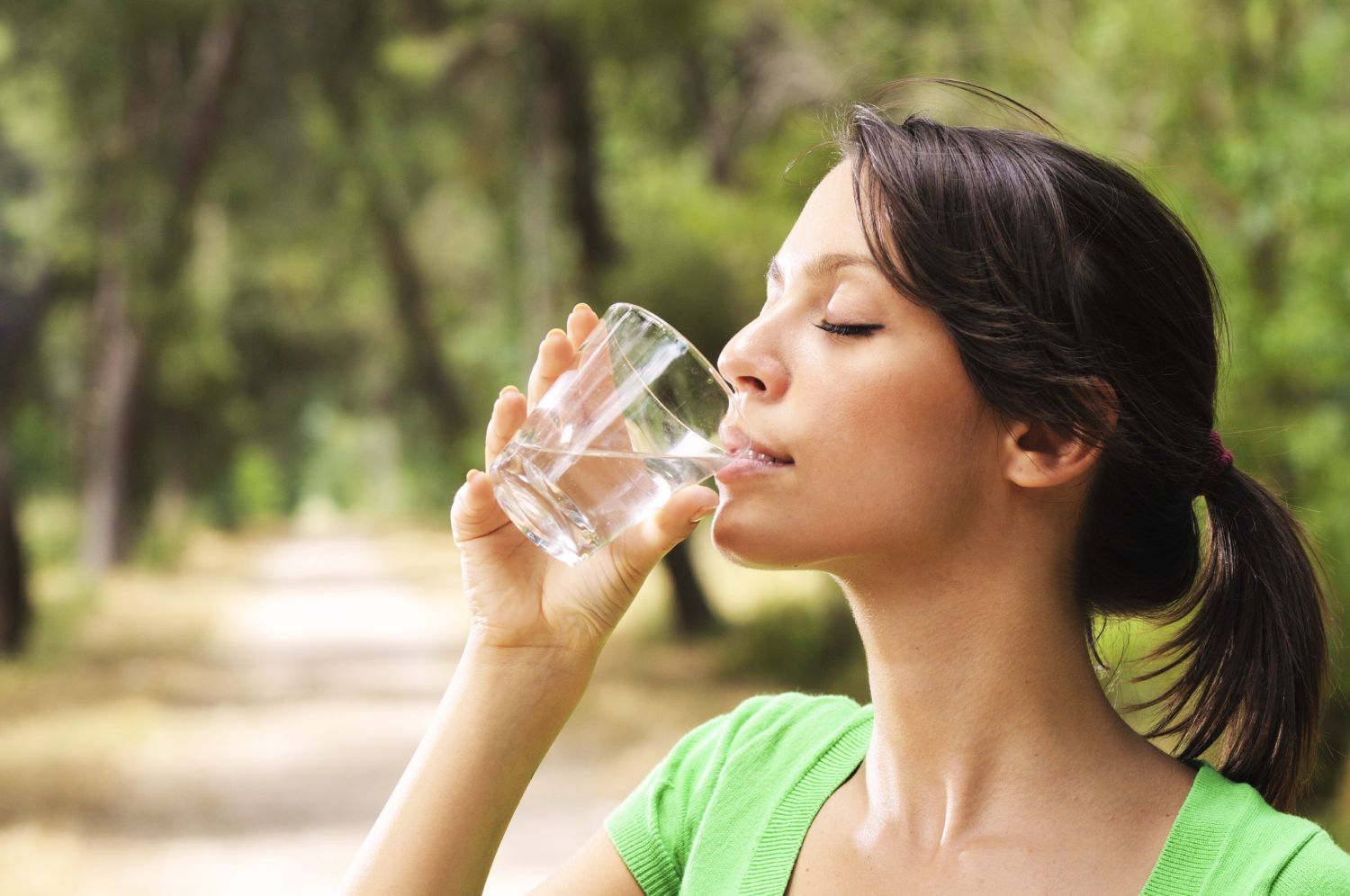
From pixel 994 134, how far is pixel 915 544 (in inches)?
17.0

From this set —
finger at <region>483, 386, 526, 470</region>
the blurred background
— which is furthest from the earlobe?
the blurred background

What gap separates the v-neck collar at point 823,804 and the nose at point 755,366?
44 centimetres

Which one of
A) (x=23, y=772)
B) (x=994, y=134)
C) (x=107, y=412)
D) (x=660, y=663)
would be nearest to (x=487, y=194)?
(x=660, y=663)

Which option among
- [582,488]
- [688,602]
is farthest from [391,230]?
[582,488]

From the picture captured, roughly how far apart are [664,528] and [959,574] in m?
0.31

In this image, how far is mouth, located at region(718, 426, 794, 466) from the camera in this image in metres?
1.55

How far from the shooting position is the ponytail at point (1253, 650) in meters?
1.61

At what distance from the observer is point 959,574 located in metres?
1.61

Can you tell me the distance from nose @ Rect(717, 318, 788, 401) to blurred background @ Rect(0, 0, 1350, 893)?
67cm

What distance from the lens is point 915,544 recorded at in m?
1.57

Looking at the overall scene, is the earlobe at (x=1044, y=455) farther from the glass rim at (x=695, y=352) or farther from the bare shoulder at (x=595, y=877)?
the bare shoulder at (x=595, y=877)

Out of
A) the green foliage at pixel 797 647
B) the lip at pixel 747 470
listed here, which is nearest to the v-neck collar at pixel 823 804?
the lip at pixel 747 470

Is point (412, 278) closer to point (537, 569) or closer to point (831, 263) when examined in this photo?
point (537, 569)

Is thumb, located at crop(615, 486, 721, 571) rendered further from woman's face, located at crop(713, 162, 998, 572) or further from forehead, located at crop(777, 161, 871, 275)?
forehead, located at crop(777, 161, 871, 275)
